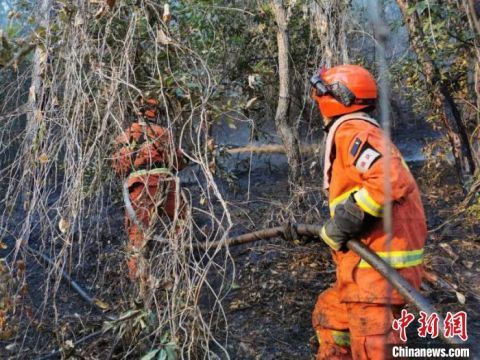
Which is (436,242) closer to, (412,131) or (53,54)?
(53,54)

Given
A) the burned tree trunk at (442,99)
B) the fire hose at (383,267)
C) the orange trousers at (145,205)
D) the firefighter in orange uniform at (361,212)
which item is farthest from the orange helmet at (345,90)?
the burned tree trunk at (442,99)

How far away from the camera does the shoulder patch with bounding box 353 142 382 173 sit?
2402mm

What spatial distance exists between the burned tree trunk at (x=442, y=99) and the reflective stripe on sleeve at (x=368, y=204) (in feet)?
9.53

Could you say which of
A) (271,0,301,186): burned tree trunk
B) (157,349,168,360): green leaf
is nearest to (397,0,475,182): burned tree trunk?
(271,0,301,186): burned tree trunk

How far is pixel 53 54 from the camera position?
9.45ft

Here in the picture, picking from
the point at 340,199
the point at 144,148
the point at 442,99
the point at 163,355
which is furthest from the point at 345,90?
the point at 442,99

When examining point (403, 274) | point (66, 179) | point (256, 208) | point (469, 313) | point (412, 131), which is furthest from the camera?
point (412, 131)

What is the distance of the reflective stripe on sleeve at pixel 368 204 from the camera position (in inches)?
96.0

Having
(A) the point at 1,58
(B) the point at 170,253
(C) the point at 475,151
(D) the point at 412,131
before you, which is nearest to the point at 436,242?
(C) the point at 475,151

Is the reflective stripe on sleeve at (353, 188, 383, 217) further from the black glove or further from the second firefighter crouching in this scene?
the second firefighter crouching

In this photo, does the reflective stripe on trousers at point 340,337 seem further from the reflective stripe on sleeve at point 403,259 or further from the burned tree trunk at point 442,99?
Answer: the burned tree trunk at point 442,99

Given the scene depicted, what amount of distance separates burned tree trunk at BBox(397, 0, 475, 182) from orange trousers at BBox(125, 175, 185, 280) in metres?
2.98

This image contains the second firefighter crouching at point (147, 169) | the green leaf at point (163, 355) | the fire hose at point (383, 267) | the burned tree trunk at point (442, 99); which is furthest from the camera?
the burned tree trunk at point (442, 99)

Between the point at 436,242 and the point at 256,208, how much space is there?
1.93 metres
